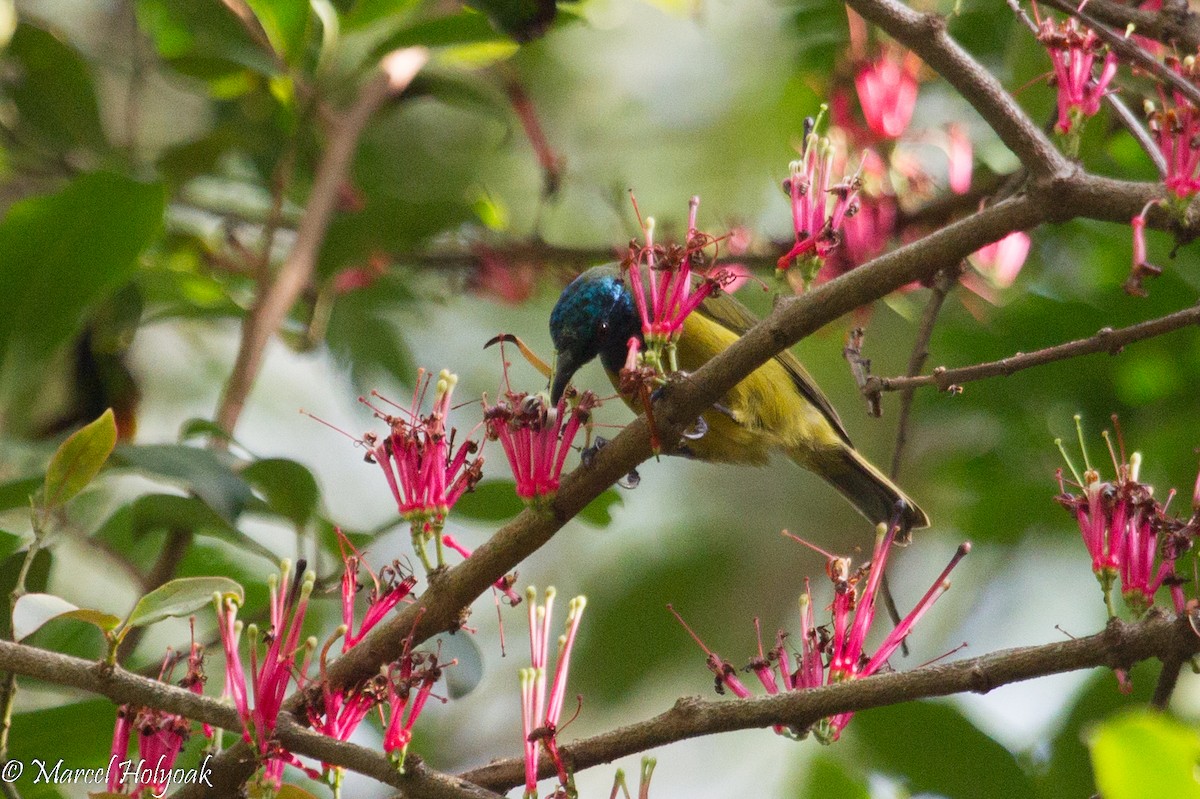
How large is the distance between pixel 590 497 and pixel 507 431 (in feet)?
0.53

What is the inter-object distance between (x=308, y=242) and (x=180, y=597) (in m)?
1.63

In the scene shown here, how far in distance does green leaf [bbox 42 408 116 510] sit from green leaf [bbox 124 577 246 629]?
0.26m

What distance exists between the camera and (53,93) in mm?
3500

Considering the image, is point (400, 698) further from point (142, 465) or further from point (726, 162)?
point (726, 162)

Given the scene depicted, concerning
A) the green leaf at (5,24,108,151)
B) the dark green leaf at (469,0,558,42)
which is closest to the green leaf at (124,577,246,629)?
the dark green leaf at (469,0,558,42)

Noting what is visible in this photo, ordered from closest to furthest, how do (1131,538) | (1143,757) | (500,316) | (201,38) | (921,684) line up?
1. (1143,757)
2. (921,684)
3. (1131,538)
4. (201,38)
5. (500,316)

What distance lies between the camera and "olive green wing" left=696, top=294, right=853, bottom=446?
3.32m

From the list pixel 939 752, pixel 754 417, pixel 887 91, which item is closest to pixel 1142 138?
pixel 939 752

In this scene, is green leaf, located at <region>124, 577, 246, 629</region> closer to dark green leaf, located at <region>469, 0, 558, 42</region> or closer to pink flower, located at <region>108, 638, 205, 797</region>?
pink flower, located at <region>108, 638, 205, 797</region>

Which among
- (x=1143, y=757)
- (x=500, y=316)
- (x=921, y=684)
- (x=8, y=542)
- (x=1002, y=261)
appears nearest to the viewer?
(x=1143, y=757)

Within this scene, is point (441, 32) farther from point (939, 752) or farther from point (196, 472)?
point (939, 752)

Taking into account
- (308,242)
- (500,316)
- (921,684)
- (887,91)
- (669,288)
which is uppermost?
(500,316)

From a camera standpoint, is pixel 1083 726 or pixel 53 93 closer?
pixel 1083 726

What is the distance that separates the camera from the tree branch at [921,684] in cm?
151
